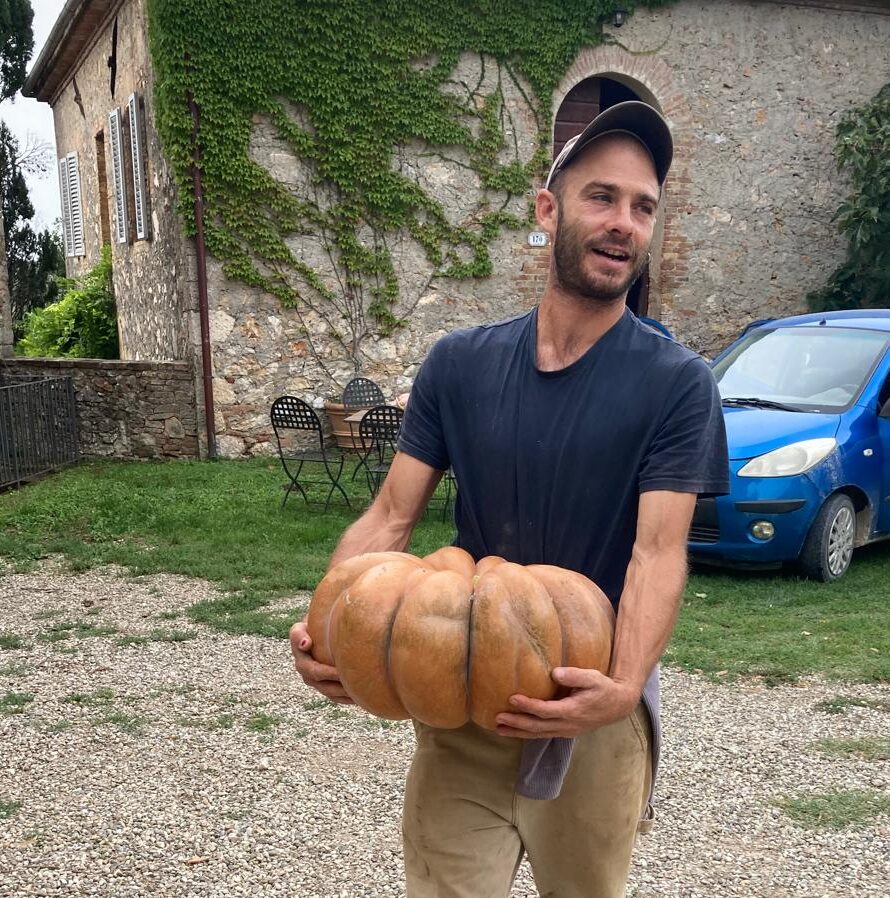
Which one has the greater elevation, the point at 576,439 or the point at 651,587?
the point at 576,439

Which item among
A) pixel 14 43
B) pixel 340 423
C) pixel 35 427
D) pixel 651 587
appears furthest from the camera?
pixel 14 43

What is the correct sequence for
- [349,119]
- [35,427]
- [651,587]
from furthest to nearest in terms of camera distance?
[349,119] → [35,427] → [651,587]

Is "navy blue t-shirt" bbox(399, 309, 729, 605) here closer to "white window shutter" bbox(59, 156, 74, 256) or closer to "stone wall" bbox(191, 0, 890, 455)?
"stone wall" bbox(191, 0, 890, 455)

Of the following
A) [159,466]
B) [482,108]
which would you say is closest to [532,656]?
[159,466]

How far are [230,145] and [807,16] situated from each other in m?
7.84

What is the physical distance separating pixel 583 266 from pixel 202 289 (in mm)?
9614

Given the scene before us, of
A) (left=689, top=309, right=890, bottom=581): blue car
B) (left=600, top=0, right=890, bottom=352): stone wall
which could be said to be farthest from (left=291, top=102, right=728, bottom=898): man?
(left=600, top=0, right=890, bottom=352): stone wall

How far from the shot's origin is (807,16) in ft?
41.3

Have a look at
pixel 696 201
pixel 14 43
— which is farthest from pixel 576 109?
pixel 14 43

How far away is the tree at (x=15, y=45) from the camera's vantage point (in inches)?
761

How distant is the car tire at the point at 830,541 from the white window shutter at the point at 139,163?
927cm

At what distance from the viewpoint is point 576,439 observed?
6.16ft

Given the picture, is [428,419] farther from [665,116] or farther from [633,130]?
[665,116]

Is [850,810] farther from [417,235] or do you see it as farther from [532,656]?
[417,235]
